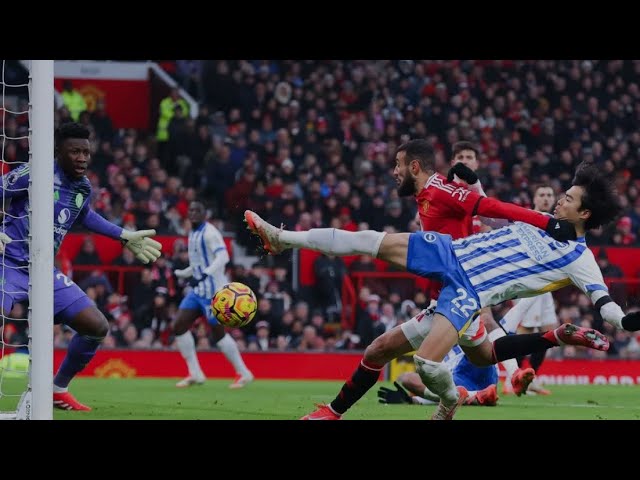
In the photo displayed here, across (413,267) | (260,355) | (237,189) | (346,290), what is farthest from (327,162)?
(413,267)

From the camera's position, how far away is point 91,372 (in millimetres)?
14102

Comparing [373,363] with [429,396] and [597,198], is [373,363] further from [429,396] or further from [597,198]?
[429,396]

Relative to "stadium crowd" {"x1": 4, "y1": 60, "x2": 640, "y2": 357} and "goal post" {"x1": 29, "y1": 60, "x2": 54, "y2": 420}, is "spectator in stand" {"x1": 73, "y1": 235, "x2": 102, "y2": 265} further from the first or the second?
"goal post" {"x1": 29, "y1": 60, "x2": 54, "y2": 420}

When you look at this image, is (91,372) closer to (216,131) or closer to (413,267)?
(216,131)

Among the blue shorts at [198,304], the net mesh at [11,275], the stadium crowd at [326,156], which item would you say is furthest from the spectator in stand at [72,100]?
the blue shorts at [198,304]

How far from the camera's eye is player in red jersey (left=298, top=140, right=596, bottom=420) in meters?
7.09

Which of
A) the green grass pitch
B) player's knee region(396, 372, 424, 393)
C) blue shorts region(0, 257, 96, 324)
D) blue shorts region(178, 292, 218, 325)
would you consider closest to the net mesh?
blue shorts region(0, 257, 96, 324)

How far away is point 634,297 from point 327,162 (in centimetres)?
610

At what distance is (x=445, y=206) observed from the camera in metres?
7.68

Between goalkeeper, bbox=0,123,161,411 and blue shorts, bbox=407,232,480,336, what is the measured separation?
236cm

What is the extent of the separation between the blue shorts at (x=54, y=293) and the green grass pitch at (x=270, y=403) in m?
0.76

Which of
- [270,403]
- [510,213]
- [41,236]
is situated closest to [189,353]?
[270,403]

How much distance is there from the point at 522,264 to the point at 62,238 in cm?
342

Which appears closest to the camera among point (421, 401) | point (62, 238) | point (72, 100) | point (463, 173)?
point (463, 173)
